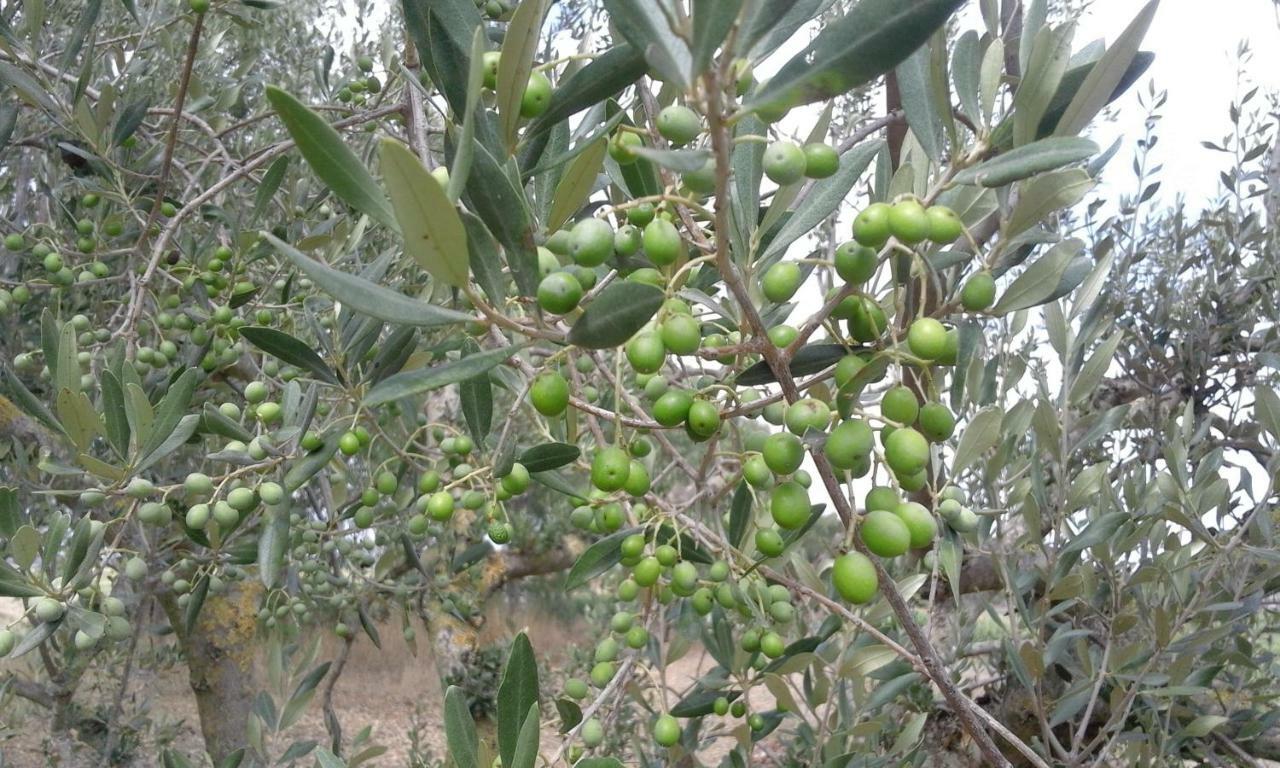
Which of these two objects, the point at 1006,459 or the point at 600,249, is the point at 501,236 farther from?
the point at 1006,459

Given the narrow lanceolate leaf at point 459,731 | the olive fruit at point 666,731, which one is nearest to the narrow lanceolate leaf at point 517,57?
the narrow lanceolate leaf at point 459,731

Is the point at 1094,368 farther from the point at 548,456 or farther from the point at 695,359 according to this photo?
the point at 548,456

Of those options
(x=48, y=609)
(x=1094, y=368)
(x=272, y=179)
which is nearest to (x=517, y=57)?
(x=48, y=609)

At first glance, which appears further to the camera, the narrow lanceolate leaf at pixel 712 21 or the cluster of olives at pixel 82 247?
the cluster of olives at pixel 82 247

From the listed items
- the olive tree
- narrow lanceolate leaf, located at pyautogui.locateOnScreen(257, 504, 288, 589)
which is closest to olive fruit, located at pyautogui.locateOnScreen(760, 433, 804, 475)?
the olive tree

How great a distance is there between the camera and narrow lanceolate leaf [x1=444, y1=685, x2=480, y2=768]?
3.91 feet

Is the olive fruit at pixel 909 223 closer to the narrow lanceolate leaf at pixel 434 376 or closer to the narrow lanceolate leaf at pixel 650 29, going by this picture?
the narrow lanceolate leaf at pixel 650 29

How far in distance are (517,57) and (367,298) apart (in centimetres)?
30

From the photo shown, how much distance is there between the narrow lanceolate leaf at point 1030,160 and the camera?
32.6 inches

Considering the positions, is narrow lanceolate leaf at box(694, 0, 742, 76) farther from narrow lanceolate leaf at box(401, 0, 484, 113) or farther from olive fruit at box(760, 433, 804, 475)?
olive fruit at box(760, 433, 804, 475)

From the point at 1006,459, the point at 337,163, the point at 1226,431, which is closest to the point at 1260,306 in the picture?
the point at 1226,431

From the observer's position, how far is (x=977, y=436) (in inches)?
67.8

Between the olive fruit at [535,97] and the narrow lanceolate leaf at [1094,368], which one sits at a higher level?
the olive fruit at [535,97]

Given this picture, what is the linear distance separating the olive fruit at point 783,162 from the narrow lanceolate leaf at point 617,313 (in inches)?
6.5
